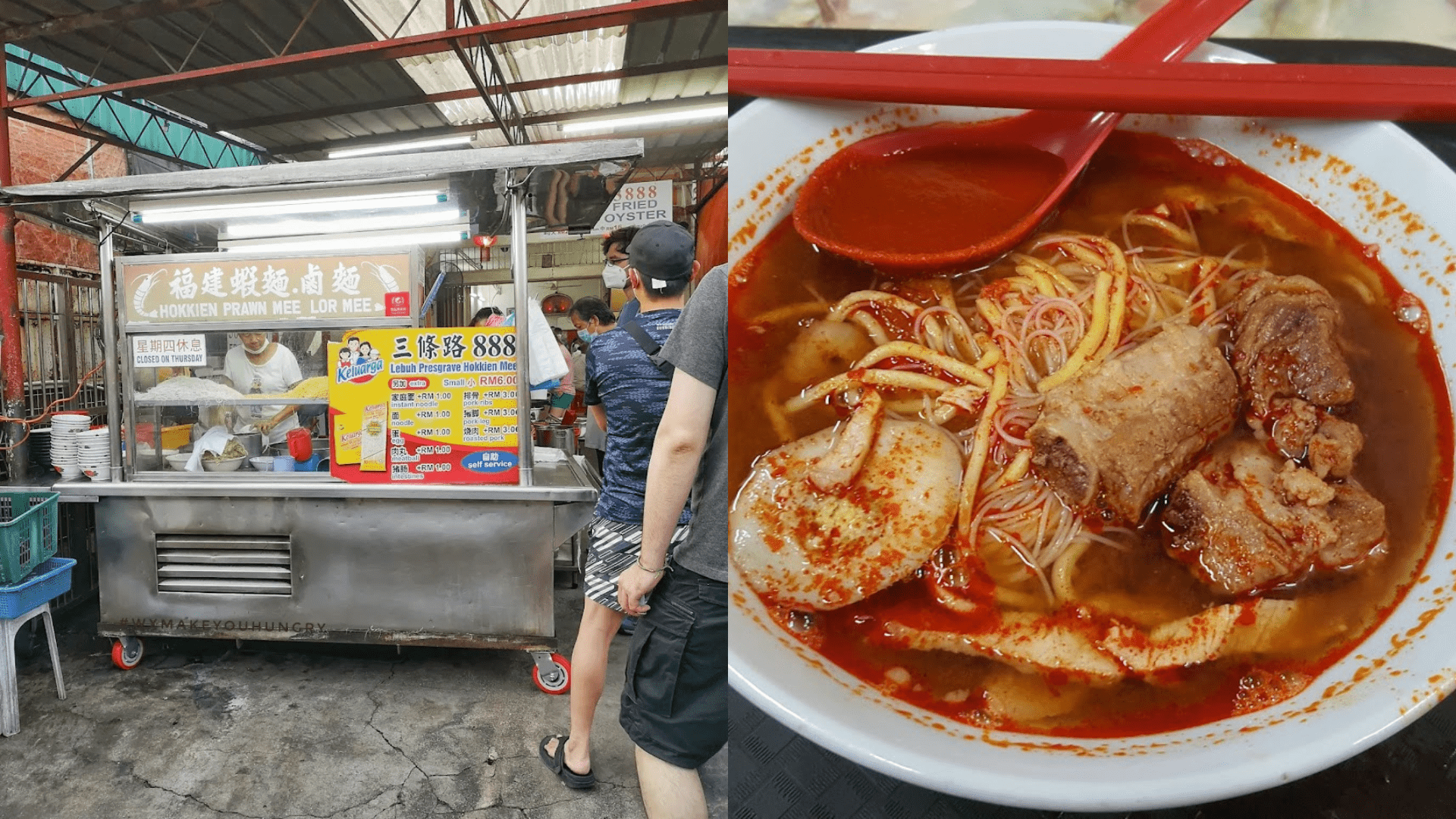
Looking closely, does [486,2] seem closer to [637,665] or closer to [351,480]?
[351,480]

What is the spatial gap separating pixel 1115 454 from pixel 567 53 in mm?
998

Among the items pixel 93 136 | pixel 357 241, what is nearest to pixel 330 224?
pixel 357 241

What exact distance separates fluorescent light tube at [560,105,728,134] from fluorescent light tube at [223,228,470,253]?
287 millimetres

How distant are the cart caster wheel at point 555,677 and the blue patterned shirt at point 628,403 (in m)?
0.57

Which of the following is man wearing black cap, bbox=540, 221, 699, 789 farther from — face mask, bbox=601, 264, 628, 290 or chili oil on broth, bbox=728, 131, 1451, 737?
chili oil on broth, bbox=728, 131, 1451, 737

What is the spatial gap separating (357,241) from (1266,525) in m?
1.34

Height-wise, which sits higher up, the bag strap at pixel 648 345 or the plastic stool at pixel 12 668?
the bag strap at pixel 648 345

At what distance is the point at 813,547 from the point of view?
66 centimetres

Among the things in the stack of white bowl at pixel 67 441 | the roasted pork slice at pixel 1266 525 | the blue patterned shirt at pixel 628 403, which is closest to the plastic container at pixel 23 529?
the stack of white bowl at pixel 67 441

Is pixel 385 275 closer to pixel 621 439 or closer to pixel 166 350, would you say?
pixel 166 350

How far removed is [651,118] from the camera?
2.86 ft

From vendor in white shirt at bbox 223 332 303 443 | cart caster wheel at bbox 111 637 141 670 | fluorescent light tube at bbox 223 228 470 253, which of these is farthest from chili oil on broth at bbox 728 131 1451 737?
cart caster wheel at bbox 111 637 141 670

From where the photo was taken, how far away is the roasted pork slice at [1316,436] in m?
0.66

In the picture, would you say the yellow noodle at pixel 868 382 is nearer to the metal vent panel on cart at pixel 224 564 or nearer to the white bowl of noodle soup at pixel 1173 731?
the white bowl of noodle soup at pixel 1173 731
